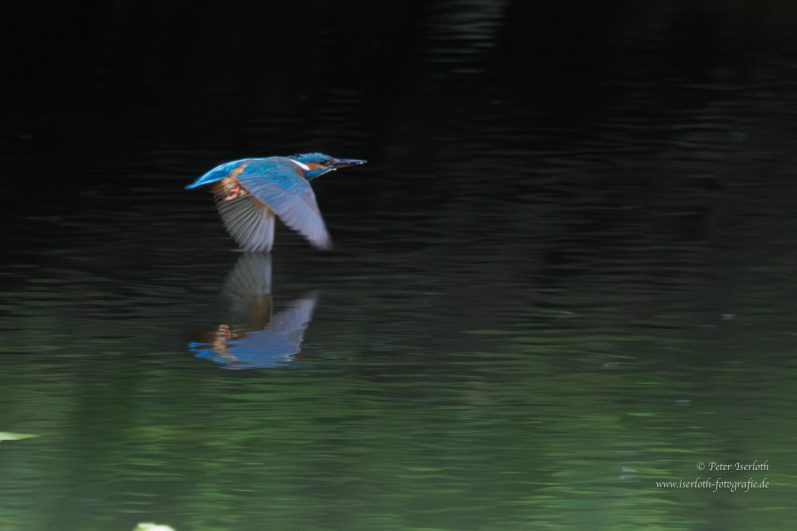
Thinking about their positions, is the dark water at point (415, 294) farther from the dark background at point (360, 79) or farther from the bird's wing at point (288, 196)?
the bird's wing at point (288, 196)

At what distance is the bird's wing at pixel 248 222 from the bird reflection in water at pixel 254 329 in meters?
0.14

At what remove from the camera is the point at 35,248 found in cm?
719

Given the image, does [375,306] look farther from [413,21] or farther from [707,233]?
[413,21]

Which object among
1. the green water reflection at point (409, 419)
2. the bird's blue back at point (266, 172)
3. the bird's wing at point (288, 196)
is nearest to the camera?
the green water reflection at point (409, 419)

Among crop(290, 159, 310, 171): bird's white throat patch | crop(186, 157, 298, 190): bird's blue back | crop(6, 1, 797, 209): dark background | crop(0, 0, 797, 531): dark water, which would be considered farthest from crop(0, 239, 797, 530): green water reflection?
crop(6, 1, 797, 209): dark background

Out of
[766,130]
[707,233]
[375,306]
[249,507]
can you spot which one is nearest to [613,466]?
[249,507]

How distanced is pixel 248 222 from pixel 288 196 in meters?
0.58

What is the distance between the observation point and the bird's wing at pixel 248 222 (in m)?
6.70

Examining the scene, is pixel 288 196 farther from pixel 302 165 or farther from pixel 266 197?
pixel 302 165

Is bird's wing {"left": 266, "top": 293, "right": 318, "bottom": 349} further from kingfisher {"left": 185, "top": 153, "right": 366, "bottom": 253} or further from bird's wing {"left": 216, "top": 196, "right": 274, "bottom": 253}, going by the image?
bird's wing {"left": 216, "top": 196, "right": 274, "bottom": 253}

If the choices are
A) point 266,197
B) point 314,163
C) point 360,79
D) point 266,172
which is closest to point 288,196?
point 266,197

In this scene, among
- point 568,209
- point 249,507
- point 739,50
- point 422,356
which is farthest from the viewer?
point 739,50

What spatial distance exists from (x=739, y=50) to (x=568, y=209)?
4.39 metres

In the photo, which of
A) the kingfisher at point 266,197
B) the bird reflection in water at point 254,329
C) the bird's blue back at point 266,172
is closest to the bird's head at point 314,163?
→ the kingfisher at point 266,197
